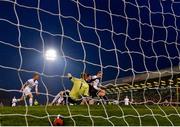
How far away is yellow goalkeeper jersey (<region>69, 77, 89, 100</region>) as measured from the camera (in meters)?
12.0

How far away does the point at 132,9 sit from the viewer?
8094 mm

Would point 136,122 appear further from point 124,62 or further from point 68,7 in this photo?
point 68,7

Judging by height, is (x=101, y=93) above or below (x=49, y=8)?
below

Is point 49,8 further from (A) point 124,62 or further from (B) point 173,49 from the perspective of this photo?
(B) point 173,49

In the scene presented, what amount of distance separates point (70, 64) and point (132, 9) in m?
1.75

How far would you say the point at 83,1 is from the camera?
7.46 meters

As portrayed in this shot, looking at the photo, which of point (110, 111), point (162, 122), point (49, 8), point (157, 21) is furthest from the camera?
point (110, 111)

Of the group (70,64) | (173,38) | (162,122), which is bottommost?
(162,122)

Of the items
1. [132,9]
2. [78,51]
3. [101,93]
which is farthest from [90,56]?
[101,93]

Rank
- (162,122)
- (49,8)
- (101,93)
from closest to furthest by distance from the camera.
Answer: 1. (49,8)
2. (162,122)
3. (101,93)

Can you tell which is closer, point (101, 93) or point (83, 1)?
point (83, 1)

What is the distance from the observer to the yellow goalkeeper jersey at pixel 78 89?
12000mm

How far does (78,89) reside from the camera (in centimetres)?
Result: 1209

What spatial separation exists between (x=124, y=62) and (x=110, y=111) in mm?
1827
